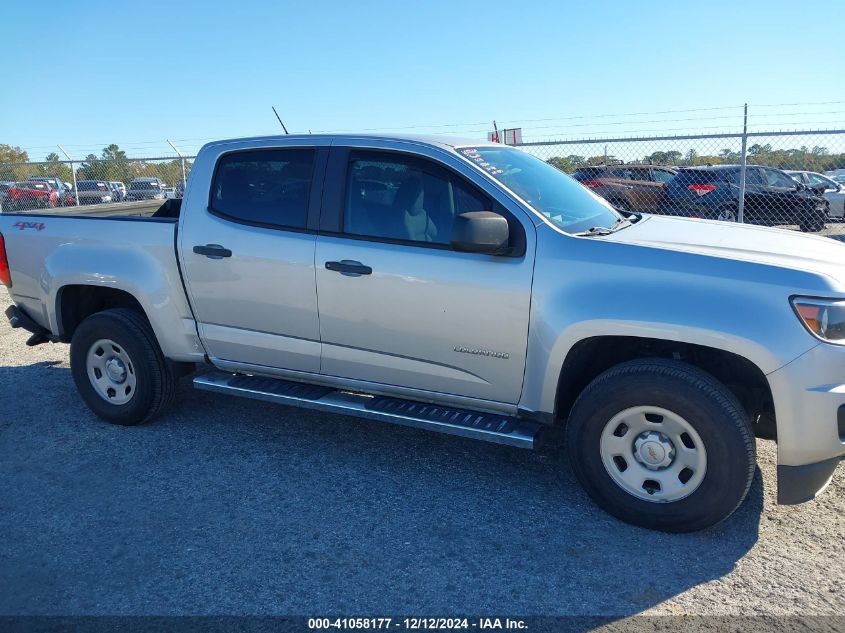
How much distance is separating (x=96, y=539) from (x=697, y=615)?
2846mm

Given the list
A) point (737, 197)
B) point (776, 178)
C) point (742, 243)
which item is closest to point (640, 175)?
point (737, 197)

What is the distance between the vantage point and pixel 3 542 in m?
3.57

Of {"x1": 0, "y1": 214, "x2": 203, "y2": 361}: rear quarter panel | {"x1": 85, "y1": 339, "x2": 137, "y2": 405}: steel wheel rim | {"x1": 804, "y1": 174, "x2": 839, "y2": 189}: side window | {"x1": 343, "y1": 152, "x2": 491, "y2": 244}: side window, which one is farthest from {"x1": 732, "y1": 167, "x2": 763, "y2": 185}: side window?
{"x1": 85, "y1": 339, "x2": 137, "y2": 405}: steel wheel rim

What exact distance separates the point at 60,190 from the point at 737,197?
1488 centimetres

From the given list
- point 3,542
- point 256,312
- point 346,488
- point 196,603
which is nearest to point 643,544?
point 346,488

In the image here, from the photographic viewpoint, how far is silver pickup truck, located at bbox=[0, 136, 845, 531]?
10.7ft

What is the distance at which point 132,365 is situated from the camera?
4.89 metres

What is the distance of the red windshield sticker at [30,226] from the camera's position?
5.14 meters

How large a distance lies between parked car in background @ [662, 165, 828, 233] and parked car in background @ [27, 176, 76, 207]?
41.4ft

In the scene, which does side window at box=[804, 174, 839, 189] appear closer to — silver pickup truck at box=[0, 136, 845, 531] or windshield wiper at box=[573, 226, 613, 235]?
silver pickup truck at box=[0, 136, 845, 531]

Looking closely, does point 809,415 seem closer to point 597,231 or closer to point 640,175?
point 597,231

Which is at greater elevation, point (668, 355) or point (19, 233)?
point (19, 233)

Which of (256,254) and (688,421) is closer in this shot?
(688,421)

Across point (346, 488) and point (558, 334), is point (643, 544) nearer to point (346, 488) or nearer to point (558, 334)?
point (558, 334)
